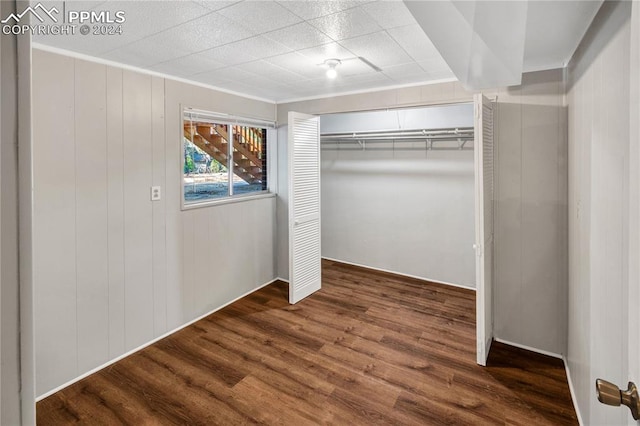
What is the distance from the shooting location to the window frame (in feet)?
10.4

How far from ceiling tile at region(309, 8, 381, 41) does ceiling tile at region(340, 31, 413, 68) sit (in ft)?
0.29

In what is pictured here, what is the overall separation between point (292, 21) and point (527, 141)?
2.06 metres

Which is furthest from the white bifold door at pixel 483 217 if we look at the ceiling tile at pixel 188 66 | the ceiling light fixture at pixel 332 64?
the ceiling tile at pixel 188 66

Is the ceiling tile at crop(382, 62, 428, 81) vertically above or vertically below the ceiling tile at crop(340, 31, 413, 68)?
above

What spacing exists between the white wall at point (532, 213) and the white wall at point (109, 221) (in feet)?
Answer: 8.90

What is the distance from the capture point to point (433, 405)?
2.16 metres

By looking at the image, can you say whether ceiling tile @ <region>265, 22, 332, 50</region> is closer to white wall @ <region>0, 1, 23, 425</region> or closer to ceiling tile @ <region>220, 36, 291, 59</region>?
ceiling tile @ <region>220, 36, 291, 59</region>

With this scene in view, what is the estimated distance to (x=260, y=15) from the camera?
1838mm

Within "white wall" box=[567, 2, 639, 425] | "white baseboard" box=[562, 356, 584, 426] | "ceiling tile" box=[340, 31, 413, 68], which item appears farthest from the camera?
"ceiling tile" box=[340, 31, 413, 68]

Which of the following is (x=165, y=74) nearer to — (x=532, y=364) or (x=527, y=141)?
(x=527, y=141)

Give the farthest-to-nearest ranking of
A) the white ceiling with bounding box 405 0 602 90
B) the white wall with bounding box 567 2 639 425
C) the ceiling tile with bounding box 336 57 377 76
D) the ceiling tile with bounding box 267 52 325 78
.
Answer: the ceiling tile with bounding box 336 57 377 76
the ceiling tile with bounding box 267 52 325 78
the white ceiling with bounding box 405 0 602 90
the white wall with bounding box 567 2 639 425

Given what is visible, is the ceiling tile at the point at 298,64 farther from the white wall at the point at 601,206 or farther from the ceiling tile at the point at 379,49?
the white wall at the point at 601,206

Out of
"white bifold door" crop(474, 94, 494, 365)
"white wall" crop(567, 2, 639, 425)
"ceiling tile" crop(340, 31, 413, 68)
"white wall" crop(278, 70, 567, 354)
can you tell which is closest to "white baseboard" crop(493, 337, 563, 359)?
"white wall" crop(278, 70, 567, 354)

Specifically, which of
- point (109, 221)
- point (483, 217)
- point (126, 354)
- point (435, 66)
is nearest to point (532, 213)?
point (483, 217)
